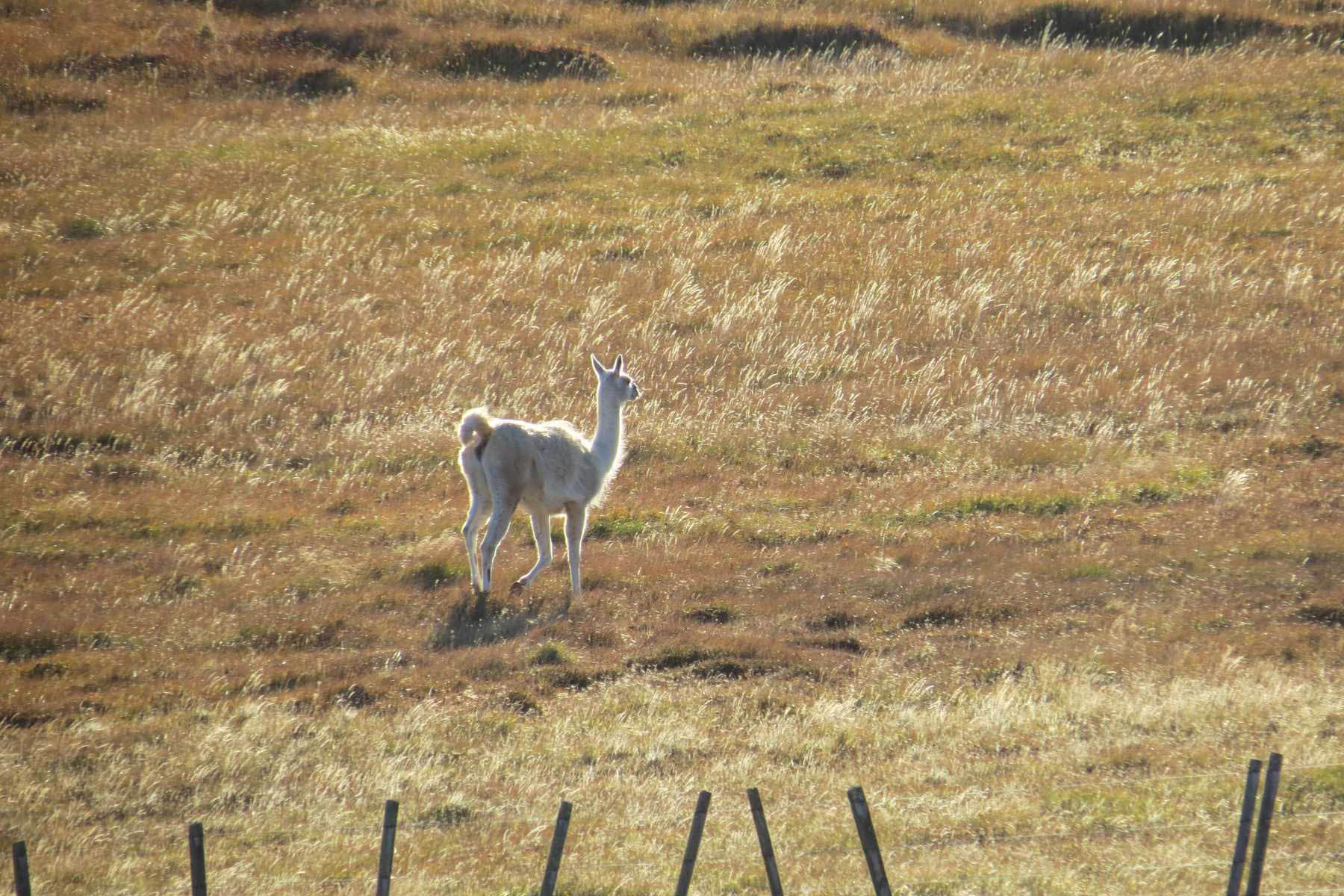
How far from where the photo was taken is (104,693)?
33.2 ft

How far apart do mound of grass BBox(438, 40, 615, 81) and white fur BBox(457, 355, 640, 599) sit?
21.3 meters

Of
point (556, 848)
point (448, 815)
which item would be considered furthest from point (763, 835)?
point (448, 815)

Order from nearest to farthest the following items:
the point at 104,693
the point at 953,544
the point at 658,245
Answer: the point at 104,693
the point at 953,544
the point at 658,245

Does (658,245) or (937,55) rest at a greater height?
(937,55)

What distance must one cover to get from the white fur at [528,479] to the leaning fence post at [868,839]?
281 inches

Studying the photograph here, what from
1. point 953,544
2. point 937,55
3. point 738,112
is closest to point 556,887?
point 953,544

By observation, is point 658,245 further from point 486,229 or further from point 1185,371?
point 1185,371

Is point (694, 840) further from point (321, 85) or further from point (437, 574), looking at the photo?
point (321, 85)

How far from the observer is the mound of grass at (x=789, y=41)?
33.8 meters

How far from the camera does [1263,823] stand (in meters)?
5.50

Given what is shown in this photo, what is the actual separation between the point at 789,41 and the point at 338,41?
36.3 ft

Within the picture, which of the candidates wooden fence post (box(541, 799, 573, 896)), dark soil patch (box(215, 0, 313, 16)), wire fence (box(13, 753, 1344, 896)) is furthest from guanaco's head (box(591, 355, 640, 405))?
dark soil patch (box(215, 0, 313, 16))

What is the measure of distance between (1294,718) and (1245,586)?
325 centimetres

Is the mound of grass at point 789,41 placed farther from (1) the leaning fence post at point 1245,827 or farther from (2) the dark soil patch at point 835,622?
(1) the leaning fence post at point 1245,827
